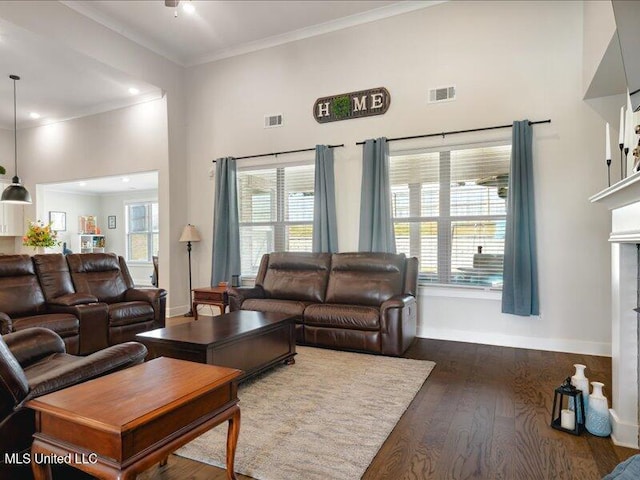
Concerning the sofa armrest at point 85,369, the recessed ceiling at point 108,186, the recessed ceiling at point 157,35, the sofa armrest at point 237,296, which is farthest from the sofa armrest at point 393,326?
the recessed ceiling at point 108,186

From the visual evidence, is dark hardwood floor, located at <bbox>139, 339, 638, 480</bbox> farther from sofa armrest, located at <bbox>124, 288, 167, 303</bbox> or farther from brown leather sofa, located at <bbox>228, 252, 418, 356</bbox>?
sofa armrest, located at <bbox>124, 288, 167, 303</bbox>

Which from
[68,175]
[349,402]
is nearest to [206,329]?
[349,402]

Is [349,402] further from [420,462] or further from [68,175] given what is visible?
[68,175]

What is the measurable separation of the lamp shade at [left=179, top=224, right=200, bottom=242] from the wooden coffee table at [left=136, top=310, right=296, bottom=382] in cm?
260

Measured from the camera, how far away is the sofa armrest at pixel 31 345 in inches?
83.6

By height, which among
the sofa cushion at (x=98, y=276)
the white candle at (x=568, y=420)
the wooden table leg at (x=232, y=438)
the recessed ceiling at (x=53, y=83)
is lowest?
the white candle at (x=568, y=420)

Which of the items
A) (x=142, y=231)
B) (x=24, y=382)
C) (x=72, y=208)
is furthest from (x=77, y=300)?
(x=72, y=208)

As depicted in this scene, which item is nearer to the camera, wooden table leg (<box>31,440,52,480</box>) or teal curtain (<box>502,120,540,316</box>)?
wooden table leg (<box>31,440,52,480</box>)

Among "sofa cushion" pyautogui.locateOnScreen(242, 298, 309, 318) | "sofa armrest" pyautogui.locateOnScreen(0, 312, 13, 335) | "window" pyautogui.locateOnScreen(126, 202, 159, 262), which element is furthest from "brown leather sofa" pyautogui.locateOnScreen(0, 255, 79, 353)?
"window" pyautogui.locateOnScreen(126, 202, 159, 262)

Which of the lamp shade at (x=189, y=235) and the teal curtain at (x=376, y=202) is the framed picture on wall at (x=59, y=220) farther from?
the teal curtain at (x=376, y=202)

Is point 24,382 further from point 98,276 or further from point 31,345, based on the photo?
point 98,276

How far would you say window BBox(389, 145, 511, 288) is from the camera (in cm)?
432

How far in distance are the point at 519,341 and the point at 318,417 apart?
2724mm

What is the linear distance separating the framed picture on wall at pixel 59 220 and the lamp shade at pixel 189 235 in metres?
5.52
